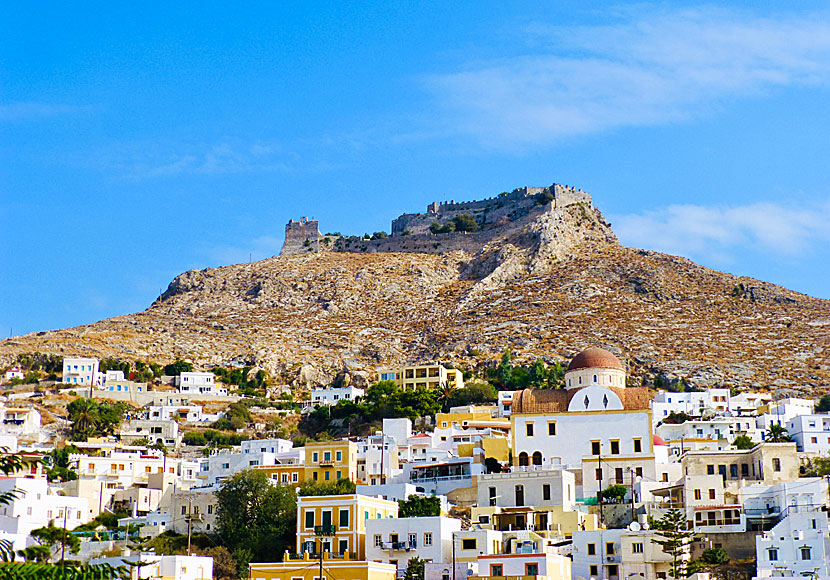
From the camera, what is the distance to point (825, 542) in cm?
5325

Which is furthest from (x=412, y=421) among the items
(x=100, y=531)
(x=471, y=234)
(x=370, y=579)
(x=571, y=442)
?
(x=471, y=234)

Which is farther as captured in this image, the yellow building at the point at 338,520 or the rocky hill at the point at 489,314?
the rocky hill at the point at 489,314

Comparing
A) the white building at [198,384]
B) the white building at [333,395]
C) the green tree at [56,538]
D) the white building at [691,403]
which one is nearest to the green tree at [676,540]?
the green tree at [56,538]

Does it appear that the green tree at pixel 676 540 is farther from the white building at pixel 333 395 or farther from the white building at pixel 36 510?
the white building at pixel 333 395

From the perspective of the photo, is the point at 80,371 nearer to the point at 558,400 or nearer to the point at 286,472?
the point at 286,472

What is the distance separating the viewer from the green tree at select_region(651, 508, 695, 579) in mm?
52188

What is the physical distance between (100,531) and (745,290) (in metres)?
84.3

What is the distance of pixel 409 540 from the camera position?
5584 centimetres

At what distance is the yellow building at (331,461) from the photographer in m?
77.9

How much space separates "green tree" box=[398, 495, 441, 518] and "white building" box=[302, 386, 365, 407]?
46793 millimetres

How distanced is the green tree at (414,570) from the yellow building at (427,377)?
182ft

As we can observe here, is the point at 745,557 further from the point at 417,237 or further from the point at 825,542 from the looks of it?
the point at 417,237

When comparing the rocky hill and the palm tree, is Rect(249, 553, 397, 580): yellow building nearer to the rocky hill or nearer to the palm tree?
the palm tree

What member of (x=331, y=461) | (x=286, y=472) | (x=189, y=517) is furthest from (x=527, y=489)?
(x=286, y=472)
